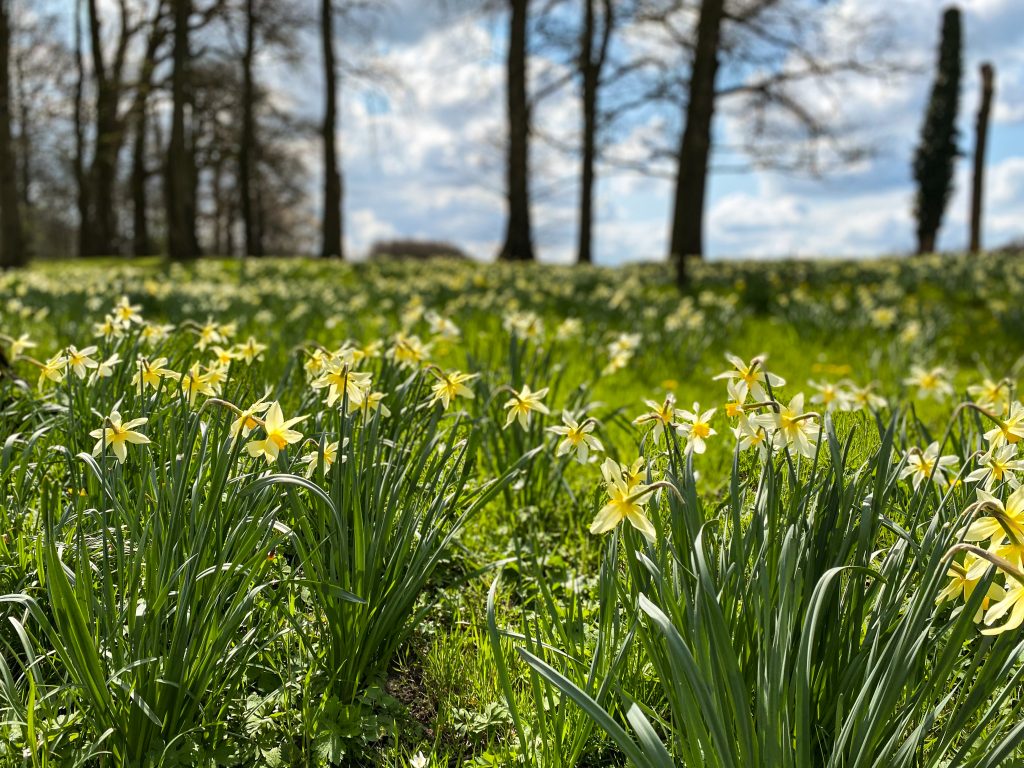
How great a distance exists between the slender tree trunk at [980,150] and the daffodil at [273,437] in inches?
870

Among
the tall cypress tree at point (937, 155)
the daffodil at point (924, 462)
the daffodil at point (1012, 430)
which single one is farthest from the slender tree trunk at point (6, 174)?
the tall cypress tree at point (937, 155)

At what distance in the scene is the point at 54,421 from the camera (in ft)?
7.67

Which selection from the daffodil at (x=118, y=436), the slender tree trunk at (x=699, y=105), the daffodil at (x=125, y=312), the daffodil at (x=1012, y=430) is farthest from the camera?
the slender tree trunk at (x=699, y=105)

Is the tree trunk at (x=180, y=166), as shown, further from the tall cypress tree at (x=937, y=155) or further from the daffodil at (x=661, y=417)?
the tall cypress tree at (x=937, y=155)

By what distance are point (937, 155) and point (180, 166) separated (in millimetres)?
25750

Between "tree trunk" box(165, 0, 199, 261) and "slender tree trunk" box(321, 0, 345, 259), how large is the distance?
98.7 inches

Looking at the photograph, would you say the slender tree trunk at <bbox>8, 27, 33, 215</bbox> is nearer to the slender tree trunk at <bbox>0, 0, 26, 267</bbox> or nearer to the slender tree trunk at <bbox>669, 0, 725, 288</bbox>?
the slender tree trunk at <bbox>0, 0, 26, 267</bbox>

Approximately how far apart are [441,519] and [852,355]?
487 cm

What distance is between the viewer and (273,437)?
1.52m

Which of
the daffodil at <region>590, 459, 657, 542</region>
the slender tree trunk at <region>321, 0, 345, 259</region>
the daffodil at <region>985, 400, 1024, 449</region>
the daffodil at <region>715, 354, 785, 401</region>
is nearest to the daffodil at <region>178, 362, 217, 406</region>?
the daffodil at <region>590, 459, 657, 542</region>

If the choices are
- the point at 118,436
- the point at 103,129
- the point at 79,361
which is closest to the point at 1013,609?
the point at 118,436

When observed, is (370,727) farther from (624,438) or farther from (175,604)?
(624,438)

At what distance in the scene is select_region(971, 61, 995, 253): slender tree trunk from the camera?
1998 centimetres

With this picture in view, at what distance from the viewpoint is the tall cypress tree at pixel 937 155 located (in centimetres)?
2764
